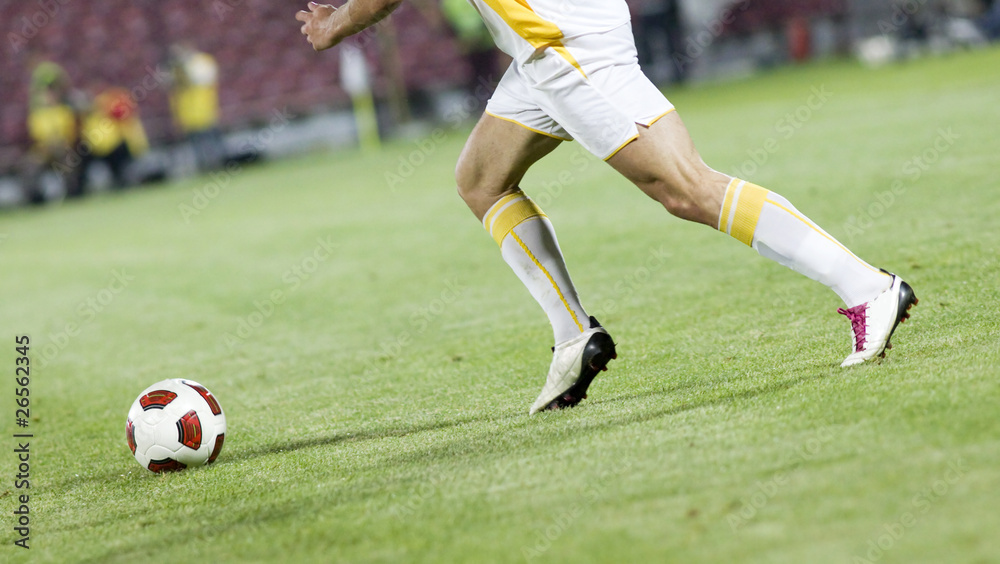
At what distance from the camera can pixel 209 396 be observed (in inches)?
151

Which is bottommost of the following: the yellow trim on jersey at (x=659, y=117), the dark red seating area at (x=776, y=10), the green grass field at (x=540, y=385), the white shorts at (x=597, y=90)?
the dark red seating area at (x=776, y=10)

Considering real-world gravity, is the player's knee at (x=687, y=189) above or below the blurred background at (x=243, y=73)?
above

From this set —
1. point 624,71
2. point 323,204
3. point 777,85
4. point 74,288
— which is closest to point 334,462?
point 624,71

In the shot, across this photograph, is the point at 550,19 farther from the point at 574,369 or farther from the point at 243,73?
the point at 243,73

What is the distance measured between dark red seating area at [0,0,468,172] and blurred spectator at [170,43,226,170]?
2.05 m

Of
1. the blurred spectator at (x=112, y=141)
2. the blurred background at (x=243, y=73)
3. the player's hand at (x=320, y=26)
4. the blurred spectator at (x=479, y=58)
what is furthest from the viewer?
the blurred spectator at (x=479, y=58)

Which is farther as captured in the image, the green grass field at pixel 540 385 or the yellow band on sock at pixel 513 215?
the yellow band on sock at pixel 513 215

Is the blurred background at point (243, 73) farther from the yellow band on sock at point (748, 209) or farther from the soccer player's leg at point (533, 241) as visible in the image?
the yellow band on sock at point (748, 209)

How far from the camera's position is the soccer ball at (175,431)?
141 inches

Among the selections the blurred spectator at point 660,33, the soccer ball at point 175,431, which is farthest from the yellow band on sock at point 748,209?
the blurred spectator at point 660,33

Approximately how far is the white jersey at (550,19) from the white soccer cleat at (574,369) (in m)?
0.94

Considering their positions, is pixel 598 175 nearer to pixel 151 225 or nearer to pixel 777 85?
pixel 151 225

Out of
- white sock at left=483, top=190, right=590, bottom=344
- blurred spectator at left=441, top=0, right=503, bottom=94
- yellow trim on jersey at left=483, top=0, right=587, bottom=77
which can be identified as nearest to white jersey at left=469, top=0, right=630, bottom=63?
yellow trim on jersey at left=483, top=0, right=587, bottom=77

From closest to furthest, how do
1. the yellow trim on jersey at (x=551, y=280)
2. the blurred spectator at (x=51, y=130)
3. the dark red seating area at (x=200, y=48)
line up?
the yellow trim on jersey at (x=551, y=280) < the blurred spectator at (x=51, y=130) < the dark red seating area at (x=200, y=48)
